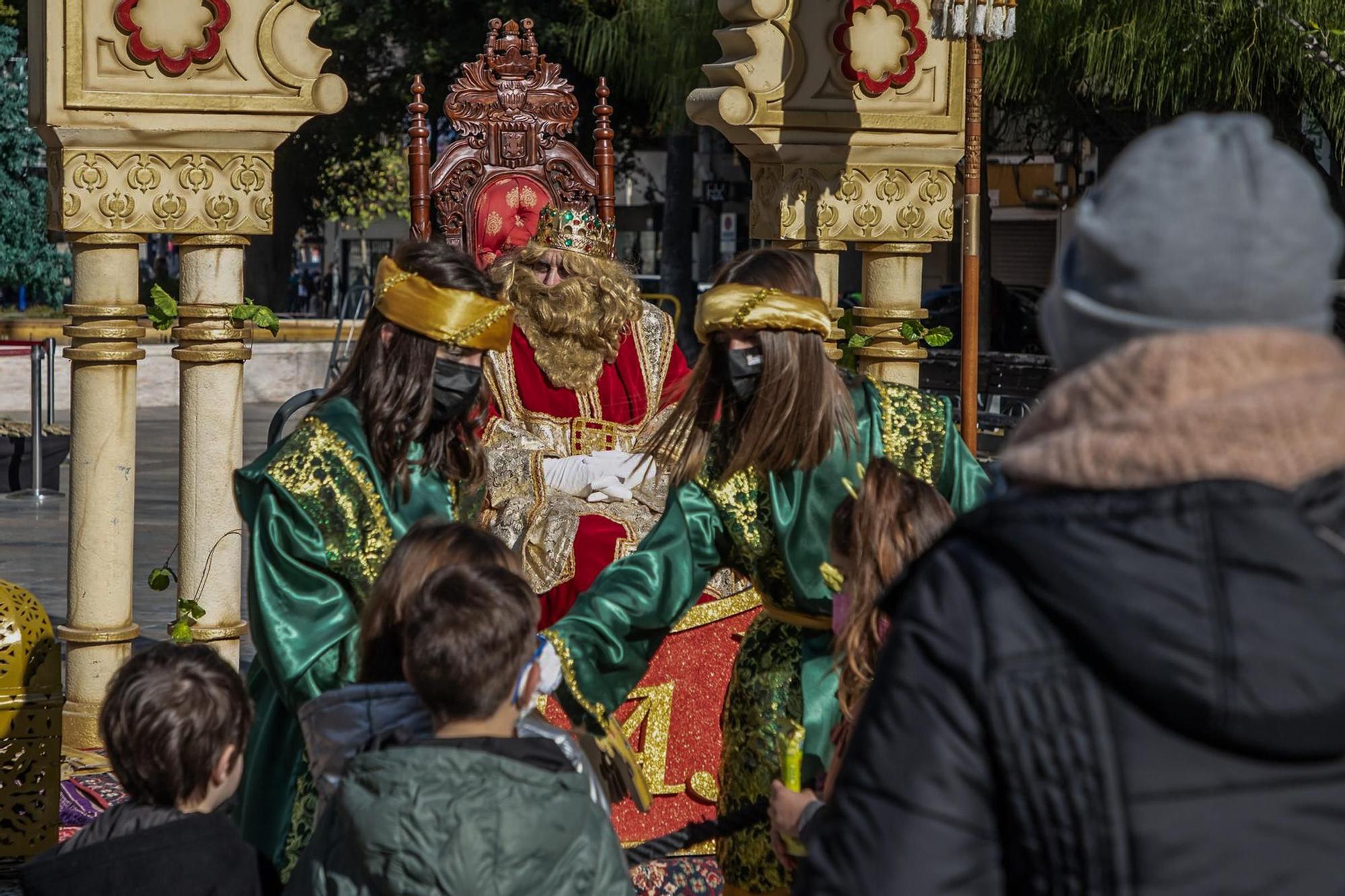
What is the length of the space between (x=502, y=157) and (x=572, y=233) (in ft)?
3.45

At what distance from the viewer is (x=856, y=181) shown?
657cm

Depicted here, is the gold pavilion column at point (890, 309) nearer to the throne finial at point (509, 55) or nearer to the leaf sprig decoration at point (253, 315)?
the throne finial at point (509, 55)

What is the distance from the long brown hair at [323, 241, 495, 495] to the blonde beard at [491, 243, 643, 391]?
107 inches

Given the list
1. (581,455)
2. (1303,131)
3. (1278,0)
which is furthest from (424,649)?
(1303,131)

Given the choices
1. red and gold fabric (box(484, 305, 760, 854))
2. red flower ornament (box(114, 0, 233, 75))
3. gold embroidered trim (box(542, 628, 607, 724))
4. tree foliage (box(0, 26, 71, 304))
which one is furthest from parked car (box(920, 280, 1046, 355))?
gold embroidered trim (box(542, 628, 607, 724))

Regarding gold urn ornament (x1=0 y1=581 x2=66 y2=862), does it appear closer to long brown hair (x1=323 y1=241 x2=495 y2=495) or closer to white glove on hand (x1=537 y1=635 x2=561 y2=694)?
long brown hair (x1=323 y1=241 x2=495 y2=495)

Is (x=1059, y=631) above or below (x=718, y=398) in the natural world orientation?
below

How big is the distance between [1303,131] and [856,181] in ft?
37.2

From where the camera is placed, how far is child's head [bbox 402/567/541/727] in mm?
2562

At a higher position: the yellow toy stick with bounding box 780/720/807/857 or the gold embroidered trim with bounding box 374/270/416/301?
the gold embroidered trim with bounding box 374/270/416/301

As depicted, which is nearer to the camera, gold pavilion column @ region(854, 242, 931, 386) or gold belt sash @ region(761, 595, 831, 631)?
gold belt sash @ region(761, 595, 831, 631)

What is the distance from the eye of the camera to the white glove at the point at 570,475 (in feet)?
20.4

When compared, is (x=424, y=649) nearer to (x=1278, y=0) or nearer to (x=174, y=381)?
(x=1278, y=0)

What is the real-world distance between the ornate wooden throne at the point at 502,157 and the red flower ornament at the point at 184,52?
1.50m
